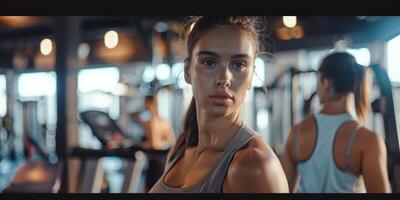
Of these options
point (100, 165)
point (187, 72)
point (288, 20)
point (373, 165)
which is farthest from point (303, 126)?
point (100, 165)

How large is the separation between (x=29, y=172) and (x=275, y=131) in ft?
6.35

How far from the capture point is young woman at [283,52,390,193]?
1.35m

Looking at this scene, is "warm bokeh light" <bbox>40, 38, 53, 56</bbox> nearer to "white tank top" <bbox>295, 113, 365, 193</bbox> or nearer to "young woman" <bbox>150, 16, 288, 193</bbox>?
"white tank top" <bbox>295, 113, 365, 193</bbox>

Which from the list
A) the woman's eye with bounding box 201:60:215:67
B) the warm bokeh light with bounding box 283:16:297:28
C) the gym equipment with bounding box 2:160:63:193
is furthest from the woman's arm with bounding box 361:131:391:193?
the gym equipment with bounding box 2:160:63:193

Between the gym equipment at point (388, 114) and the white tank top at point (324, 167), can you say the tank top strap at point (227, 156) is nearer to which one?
the white tank top at point (324, 167)

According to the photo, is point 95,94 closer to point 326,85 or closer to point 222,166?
point 326,85

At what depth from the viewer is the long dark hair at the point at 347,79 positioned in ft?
4.62

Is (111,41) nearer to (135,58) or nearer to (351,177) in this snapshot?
(135,58)

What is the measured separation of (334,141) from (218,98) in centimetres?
51

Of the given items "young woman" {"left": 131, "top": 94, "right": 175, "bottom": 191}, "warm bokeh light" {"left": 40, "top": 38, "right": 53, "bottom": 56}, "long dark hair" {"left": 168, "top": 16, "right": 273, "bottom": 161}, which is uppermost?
"warm bokeh light" {"left": 40, "top": 38, "right": 53, "bottom": 56}

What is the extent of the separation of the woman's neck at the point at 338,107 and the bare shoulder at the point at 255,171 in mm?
558

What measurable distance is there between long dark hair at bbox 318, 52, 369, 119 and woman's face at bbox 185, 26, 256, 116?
48cm

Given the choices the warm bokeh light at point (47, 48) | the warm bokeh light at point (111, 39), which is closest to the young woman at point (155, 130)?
the warm bokeh light at point (47, 48)

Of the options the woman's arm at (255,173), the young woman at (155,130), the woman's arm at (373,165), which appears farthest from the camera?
the young woman at (155,130)
